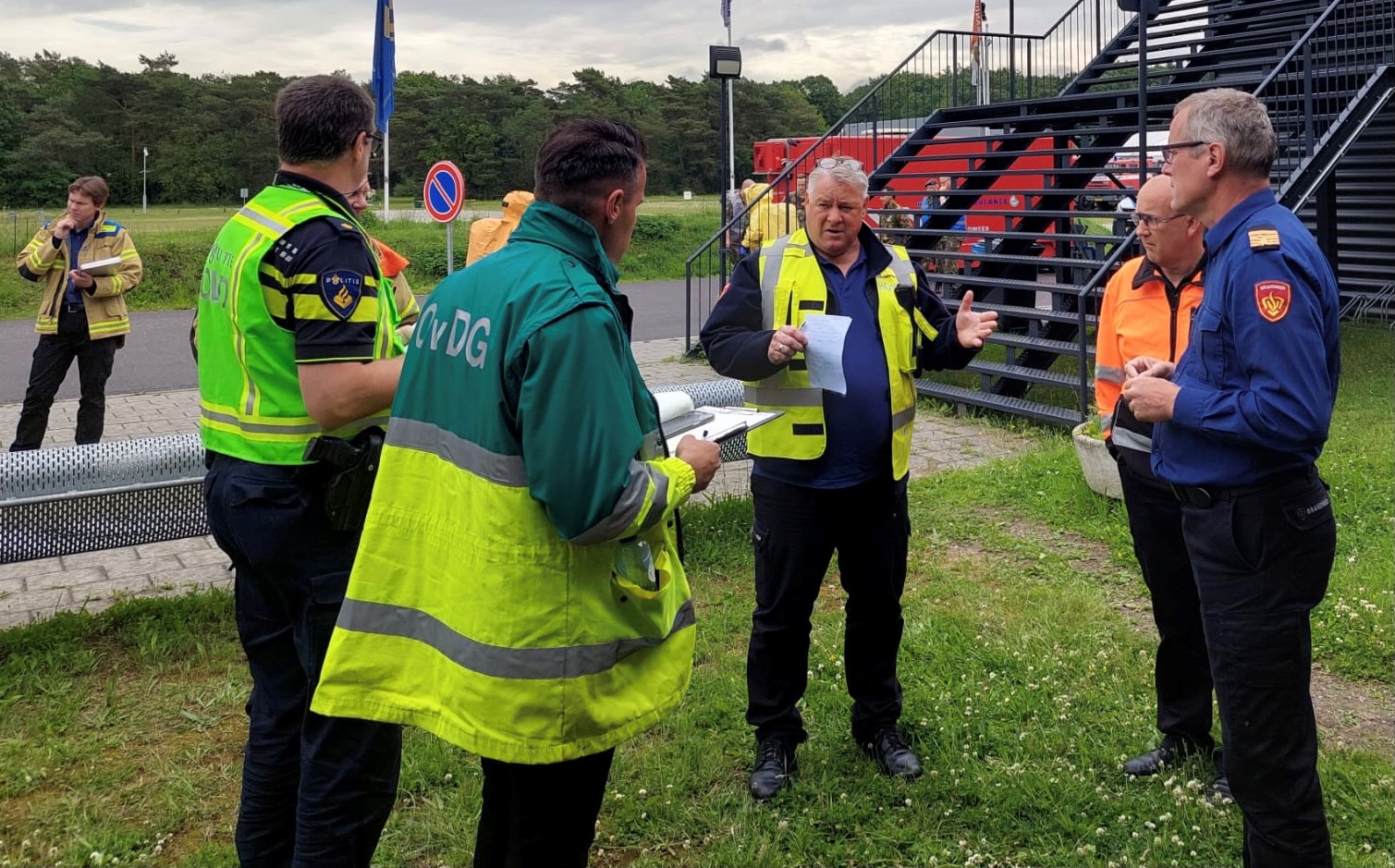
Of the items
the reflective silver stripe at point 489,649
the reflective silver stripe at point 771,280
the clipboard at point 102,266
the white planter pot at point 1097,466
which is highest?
the clipboard at point 102,266

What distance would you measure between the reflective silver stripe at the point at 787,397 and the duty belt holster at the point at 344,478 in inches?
59.4

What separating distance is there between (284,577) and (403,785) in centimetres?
135

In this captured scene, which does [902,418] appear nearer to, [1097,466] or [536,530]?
[536,530]

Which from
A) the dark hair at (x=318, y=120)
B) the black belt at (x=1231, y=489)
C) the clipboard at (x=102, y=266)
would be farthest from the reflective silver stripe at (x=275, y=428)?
the clipboard at (x=102, y=266)

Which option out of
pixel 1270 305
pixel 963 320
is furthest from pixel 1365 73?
pixel 1270 305

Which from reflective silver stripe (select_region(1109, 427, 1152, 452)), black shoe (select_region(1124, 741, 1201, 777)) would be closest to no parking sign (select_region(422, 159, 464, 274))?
reflective silver stripe (select_region(1109, 427, 1152, 452))

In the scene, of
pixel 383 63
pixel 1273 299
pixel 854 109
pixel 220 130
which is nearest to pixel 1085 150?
pixel 854 109

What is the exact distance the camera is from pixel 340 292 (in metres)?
2.74

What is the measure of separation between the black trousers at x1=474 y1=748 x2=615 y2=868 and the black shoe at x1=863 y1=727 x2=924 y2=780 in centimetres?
171

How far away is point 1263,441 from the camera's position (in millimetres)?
2578

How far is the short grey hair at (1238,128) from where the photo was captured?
2.71 m

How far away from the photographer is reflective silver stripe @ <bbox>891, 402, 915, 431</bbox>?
383cm

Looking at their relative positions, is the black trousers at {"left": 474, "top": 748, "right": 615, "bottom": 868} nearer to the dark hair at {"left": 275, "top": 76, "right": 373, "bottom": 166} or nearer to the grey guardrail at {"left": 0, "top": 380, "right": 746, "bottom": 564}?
the dark hair at {"left": 275, "top": 76, "right": 373, "bottom": 166}

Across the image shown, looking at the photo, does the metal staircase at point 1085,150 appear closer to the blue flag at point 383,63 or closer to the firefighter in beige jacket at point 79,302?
the blue flag at point 383,63
